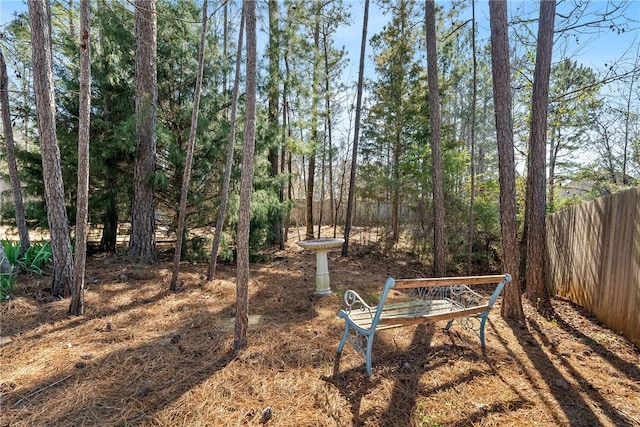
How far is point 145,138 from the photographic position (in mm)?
→ 6004

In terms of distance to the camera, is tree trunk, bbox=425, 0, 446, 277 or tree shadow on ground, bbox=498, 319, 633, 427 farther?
tree trunk, bbox=425, 0, 446, 277

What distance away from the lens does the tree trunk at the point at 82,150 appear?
3500mm

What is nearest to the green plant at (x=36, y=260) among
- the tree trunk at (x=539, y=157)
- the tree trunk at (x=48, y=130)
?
the tree trunk at (x=48, y=130)

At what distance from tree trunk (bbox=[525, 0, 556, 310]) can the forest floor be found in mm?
638

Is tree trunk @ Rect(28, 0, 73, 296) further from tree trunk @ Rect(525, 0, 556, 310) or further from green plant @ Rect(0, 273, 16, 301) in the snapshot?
tree trunk @ Rect(525, 0, 556, 310)

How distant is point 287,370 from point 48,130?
396 centimetres

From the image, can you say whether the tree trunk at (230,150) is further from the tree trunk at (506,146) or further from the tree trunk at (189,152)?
the tree trunk at (506,146)

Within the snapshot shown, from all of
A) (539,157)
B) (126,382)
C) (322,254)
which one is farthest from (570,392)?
(539,157)

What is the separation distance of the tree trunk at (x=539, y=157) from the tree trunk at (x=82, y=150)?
19.4ft

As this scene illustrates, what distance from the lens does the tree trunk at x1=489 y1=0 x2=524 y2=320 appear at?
13.3 ft

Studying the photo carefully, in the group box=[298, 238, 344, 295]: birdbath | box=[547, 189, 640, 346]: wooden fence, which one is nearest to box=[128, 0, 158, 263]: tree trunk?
box=[298, 238, 344, 295]: birdbath

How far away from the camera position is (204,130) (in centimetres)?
626

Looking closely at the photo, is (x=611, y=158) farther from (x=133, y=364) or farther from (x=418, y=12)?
(x=133, y=364)

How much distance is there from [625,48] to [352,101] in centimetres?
698
